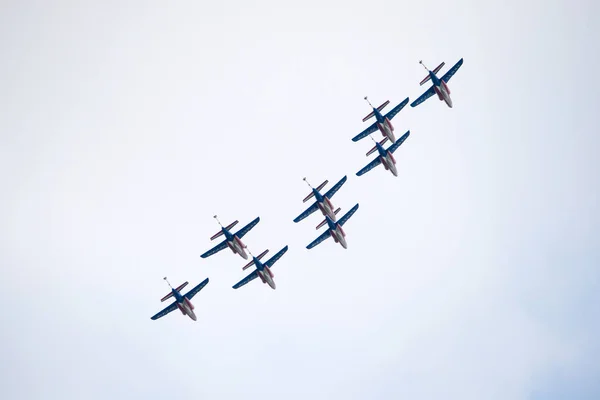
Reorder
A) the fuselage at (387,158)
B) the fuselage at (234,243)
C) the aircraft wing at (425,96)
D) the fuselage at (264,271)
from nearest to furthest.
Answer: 1. the fuselage at (234,243)
2. the fuselage at (264,271)
3. the aircraft wing at (425,96)
4. the fuselage at (387,158)

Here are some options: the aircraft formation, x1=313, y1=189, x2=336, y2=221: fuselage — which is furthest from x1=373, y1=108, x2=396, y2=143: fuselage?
x1=313, y1=189, x2=336, y2=221: fuselage

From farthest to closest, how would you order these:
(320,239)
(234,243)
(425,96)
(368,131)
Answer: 1. (320,239)
2. (425,96)
3. (368,131)
4. (234,243)

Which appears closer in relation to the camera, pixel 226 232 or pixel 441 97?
pixel 226 232

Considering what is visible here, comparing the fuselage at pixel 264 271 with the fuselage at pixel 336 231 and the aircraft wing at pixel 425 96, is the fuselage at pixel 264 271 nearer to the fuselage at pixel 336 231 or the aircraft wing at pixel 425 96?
the fuselage at pixel 336 231

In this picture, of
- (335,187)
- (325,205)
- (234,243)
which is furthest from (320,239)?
(234,243)

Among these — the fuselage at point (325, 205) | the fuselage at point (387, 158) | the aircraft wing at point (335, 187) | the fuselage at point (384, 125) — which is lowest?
the fuselage at point (325, 205)

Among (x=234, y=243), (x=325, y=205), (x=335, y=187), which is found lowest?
(x=325, y=205)

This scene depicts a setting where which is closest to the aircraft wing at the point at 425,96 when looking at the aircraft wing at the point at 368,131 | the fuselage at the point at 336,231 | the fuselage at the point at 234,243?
the aircraft wing at the point at 368,131

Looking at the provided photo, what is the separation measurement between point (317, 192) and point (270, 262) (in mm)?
12269

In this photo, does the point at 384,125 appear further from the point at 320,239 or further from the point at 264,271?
the point at 264,271

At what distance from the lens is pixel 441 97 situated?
300 feet

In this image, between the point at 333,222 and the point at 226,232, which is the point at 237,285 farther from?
the point at 333,222

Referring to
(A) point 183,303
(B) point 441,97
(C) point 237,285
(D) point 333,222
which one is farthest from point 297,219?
(B) point 441,97

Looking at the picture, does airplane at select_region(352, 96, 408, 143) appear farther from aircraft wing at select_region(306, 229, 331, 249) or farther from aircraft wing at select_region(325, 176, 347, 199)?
aircraft wing at select_region(306, 229, 331, 249)
